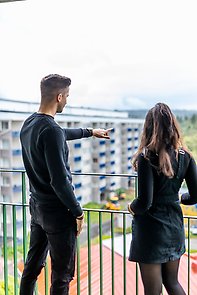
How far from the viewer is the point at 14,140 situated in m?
2.91

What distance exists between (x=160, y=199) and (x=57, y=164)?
0.47 metres

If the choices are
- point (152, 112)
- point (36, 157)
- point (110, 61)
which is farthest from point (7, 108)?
point (152, 112)

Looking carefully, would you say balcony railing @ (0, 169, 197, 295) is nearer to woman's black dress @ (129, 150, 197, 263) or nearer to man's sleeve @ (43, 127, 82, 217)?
woman's black dress @ (129, 150, 197, 263)

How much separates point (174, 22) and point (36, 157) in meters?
1.47

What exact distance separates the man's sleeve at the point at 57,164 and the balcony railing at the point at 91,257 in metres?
0.72

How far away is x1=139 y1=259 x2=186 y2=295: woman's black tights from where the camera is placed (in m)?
1.85

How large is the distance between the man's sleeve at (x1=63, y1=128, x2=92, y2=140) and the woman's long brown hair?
16.7 inches

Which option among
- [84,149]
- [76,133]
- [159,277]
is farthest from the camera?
[84,149]

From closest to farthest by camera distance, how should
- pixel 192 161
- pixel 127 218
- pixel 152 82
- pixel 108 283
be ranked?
pixel 192 161 → pixel 127 218 → pixel 108 283 → pixel 152 82

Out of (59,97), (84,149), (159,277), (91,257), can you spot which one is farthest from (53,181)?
(84,149)

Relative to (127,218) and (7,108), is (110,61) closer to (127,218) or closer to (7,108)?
(7,108)

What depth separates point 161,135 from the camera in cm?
179

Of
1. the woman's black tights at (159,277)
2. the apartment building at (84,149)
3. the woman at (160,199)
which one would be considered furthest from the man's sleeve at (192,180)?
the apartment building at (84,149)

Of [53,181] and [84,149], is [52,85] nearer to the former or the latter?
[53,181]
